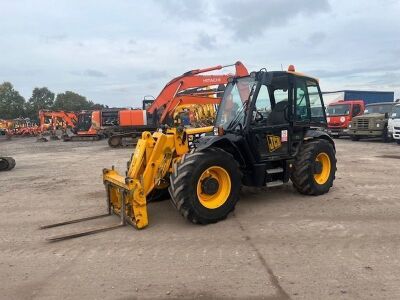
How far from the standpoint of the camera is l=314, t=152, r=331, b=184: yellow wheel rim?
28.5ft

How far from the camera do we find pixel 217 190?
6.79 m

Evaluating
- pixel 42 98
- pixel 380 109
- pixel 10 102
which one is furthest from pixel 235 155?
pixel 42 98

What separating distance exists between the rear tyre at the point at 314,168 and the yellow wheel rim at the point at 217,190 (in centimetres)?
197

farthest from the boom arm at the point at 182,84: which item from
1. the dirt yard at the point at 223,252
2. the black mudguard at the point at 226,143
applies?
the dirt yard at the point at 223,252

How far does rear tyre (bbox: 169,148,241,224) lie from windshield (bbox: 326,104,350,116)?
2064 cm

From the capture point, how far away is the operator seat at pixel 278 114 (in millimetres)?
7895

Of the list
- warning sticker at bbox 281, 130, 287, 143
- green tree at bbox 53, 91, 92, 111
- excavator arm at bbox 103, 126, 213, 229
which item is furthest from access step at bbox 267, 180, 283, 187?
green tree at bbox 53, 91, 92, 111

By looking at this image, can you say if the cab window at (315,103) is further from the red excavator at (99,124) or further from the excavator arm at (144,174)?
the red excavator at (99,124)

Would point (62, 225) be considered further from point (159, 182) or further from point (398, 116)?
point (398, 116)

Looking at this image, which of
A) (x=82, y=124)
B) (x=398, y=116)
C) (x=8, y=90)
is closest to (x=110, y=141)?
(x=82, y=124)

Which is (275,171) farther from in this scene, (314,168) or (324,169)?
(324,169)

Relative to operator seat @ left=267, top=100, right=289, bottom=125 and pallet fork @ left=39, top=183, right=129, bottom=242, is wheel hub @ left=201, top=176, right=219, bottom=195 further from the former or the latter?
operator seat @ left=267, top=100, right=289, bottom=125

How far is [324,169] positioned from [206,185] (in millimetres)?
3268

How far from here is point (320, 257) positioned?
5188 millimetres
